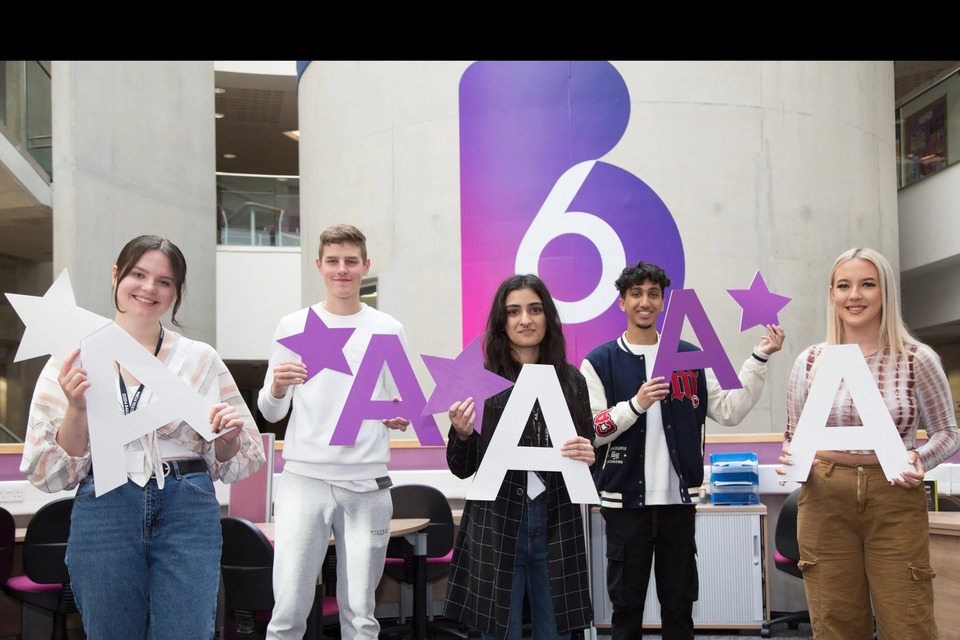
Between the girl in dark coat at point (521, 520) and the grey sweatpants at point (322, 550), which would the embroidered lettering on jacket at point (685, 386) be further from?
the grey sweatpants at point (322, 550)

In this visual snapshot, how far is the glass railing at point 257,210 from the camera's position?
37.6 feet

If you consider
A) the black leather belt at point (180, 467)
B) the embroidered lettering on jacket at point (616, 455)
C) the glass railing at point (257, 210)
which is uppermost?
the glass railing at point (257, 210)

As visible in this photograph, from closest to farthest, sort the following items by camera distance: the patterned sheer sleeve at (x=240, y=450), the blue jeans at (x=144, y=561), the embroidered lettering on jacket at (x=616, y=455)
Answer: the blue jeans at (x=144, y=561), the patterned sheer sleeve at (x=240, y=450), the embroidered lettering on jacket at (x=616, y=455)

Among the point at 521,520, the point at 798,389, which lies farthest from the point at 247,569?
the point at 798,389

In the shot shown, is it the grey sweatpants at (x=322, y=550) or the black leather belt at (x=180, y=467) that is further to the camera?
the grey sweatpants at (x=322, y=550)

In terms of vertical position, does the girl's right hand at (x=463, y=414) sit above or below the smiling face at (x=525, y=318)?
below

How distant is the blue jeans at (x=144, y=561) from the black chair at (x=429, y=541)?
96.6 inches

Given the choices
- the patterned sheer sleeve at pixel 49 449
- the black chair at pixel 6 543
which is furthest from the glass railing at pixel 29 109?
the patterned sheer sleeve at pixel 49 449

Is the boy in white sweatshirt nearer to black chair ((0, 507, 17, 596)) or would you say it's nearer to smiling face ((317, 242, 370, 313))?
smiling face ((317, 242, 370, 313))

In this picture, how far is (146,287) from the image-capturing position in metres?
2.07

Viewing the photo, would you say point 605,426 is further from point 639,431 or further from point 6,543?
point 6,543

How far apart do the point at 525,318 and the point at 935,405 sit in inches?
47.8

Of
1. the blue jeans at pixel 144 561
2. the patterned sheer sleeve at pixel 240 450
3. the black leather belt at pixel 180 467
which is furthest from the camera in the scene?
the patterned sheer sleeve at pixel 240 450
